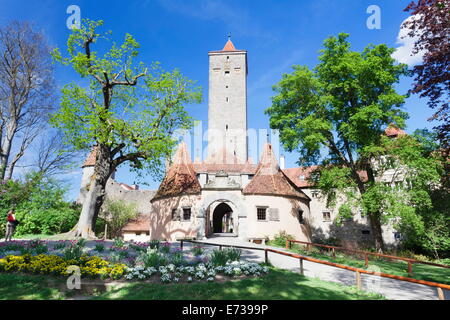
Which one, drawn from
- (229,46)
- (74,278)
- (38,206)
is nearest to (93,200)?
(74,278)

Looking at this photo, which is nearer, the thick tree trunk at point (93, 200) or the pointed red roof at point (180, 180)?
the thick tree trunk at point (93, 200)

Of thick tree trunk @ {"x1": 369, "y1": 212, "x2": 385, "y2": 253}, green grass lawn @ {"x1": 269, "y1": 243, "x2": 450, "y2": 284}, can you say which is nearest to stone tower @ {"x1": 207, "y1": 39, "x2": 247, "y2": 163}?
thick tree trunk @ {"x1": 369, "y1": 212, "x2": 385, "y2": 253}

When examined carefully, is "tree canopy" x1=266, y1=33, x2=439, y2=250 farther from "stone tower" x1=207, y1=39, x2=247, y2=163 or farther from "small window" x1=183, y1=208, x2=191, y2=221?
"stone tower" x1=207, y1=39, x2=247, y2=163

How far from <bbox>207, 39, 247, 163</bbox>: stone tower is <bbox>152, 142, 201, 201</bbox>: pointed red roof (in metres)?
10.3

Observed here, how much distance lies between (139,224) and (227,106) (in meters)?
20.0

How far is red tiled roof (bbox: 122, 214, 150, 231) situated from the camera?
Result: 28.1 metres

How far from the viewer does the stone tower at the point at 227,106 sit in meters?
36.8

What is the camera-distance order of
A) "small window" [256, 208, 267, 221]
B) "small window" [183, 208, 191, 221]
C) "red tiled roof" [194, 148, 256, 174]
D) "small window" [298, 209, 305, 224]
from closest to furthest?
"small window" [256, 208, 267, 221]
"small window" [183, 208, 191, 221]
"small window" [298, 209, 305, 224]
"red tiled roof" [194, 148, 256, 174]

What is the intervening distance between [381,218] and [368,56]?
10158 millimetres

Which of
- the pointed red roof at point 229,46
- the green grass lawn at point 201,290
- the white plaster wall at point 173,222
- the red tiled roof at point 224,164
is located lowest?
the green grass lawn at point 201,290

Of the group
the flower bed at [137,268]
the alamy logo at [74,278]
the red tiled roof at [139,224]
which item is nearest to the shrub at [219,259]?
→ the flower bed at [137,268]

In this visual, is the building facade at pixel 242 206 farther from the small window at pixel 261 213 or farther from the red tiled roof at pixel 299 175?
the red tiled roof at pixel 299 175

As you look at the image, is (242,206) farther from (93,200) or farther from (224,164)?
(224,164)

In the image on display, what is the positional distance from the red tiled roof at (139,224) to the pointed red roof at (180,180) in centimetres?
750
